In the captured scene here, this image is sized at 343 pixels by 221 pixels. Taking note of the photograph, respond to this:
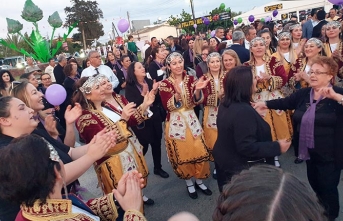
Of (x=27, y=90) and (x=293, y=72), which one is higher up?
(x=27, y=90)

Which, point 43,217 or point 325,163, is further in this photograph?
point 325,163

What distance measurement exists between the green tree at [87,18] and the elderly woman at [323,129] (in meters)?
44.1

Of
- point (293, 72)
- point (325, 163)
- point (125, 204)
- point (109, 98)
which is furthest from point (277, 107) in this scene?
point (125, 204)

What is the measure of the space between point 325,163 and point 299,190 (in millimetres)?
1907

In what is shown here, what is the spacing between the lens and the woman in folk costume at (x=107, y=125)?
2.71 m

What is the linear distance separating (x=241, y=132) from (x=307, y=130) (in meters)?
0.73

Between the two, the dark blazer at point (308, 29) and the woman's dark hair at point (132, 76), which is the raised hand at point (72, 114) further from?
the dark blazer at point (308, 29)

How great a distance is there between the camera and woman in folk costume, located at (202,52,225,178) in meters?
3.56

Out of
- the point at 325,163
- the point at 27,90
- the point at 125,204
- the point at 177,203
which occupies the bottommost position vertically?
the point at 177,203

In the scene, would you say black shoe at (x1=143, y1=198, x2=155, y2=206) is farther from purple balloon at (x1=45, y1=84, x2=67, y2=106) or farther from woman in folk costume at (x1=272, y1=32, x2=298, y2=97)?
woman in folk costume at (x1=272, y1=32, x2=298, y2=97)

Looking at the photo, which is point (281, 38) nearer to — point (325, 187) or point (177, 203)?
point (325, 187)

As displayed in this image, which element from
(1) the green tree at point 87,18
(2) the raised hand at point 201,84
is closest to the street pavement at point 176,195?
(2) the raised hand at point 201,84

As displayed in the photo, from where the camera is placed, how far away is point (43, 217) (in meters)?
1.32

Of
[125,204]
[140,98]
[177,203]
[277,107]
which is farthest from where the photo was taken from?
[140,98]
